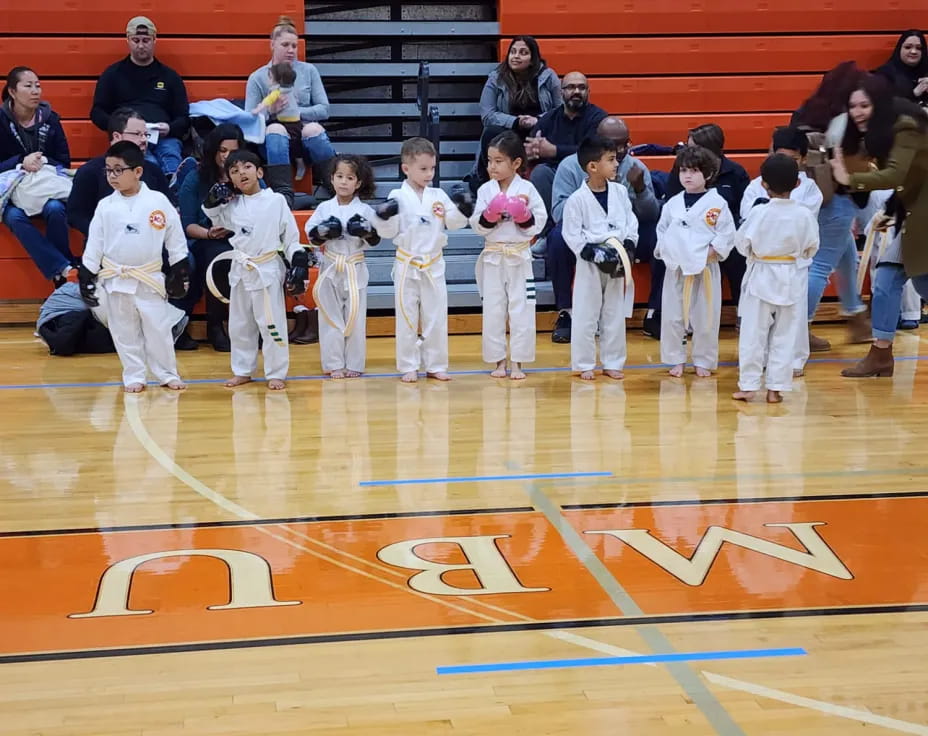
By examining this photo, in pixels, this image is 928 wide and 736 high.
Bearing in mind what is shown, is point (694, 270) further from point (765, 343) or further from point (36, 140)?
point (36, 140)

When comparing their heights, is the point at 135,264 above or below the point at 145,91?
below

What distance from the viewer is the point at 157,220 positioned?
21.1 ft

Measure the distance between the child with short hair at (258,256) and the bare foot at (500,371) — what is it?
1.22m

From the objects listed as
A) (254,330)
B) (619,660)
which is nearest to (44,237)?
(254,330)

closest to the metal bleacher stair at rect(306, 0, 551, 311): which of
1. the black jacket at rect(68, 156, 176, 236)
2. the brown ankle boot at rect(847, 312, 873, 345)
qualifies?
the black jacket at rect(68, 156, 176, 236)

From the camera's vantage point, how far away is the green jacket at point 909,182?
607cm

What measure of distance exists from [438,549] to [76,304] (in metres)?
4.32

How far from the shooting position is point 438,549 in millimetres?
4070

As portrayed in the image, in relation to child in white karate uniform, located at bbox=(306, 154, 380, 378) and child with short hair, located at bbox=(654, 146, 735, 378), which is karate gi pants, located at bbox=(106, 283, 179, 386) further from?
child with short hair, located at bbox=(654, 146, 735, 378)

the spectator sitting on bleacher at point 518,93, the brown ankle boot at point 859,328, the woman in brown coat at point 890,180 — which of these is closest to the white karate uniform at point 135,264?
the spectator sitting on bleacher at point 518,93

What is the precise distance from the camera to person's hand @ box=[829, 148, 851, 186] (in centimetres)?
620

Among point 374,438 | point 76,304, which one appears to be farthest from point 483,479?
point 76,304

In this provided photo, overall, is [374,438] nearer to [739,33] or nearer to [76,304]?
[76,304]

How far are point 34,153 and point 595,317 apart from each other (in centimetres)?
411
